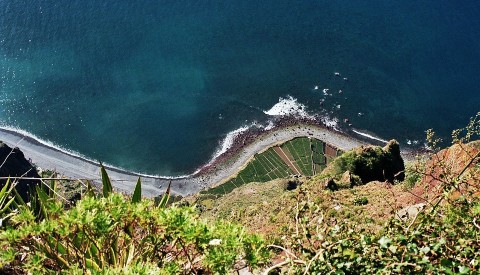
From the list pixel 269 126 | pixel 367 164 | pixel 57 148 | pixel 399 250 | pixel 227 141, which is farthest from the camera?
pixel 269 126

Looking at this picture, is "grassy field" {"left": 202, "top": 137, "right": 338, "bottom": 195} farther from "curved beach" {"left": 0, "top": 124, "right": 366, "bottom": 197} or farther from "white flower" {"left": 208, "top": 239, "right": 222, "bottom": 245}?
"white flower" {"left": 208, "top": 239, "right": 222, "bottom": 245}

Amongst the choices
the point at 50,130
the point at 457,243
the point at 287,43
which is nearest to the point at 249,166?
the point at 287,43

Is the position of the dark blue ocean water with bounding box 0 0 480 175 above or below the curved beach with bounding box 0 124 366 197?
above

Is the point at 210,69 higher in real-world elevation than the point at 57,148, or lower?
higher

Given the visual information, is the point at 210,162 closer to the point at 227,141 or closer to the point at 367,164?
the point at 227,141

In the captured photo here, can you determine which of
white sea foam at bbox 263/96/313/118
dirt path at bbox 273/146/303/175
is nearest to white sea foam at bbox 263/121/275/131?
white sea foam at bbox 263/96/313/118

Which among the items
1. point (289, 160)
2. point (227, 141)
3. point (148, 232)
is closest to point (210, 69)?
point (227, 141)

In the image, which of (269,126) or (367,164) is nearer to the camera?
(367,164)
